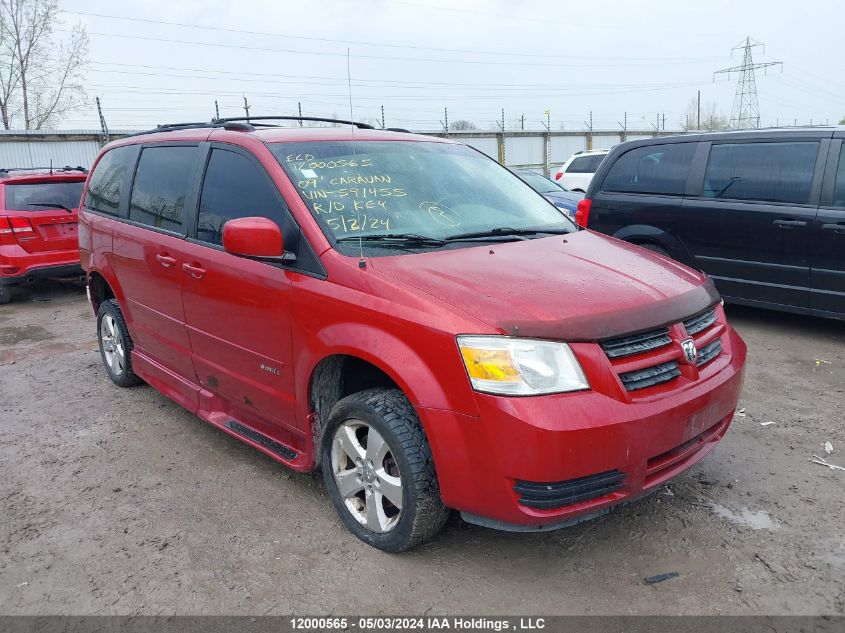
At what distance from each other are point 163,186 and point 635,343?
3.00 metres

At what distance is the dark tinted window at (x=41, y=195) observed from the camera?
803cm

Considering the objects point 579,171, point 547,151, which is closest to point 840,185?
point 579,171

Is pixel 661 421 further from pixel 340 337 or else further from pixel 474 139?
pixel 474 139

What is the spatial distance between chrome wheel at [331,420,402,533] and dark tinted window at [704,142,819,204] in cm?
470

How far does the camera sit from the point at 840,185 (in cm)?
553

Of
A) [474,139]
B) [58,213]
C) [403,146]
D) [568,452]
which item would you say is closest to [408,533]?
[568,452]

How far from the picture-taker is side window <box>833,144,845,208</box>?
551 centimetres

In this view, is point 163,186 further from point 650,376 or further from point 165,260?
point 650,376

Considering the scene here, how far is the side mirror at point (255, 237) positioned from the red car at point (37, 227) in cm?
617

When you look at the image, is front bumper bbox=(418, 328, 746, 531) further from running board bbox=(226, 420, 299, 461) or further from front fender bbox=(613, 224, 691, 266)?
front fender bbox=(613, 224, 691, 266)

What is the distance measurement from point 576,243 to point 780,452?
1685mm

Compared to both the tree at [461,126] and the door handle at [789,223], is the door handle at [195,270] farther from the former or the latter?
the tree at [461,126]

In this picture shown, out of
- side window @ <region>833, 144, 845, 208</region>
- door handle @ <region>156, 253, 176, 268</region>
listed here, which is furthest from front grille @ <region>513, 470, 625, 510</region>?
side window @ <region>833, 144, 845, 208</region>

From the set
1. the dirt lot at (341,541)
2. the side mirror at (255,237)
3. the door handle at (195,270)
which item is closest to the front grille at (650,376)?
the dirt lot at (341,541)
